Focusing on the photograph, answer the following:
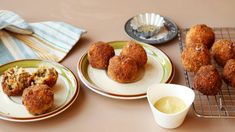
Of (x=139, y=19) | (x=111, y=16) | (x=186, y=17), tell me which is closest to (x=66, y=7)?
(x=111, y=16)

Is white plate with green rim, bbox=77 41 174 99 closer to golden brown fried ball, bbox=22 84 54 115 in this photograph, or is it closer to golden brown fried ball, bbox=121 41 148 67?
golden brown fried ball, bbox=121 41 148 67

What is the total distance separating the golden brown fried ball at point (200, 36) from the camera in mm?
1181

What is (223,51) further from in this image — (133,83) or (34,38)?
(34,38)

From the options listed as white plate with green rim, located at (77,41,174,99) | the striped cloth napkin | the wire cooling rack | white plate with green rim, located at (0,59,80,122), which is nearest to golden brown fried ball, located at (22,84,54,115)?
white plate with green rim, located at (0,59,80,122)

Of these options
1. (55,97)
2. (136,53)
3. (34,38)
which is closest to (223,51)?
(136,53)

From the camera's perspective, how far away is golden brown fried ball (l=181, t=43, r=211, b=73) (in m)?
1.08

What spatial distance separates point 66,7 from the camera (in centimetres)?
152

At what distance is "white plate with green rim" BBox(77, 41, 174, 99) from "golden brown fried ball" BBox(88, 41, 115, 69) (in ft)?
0.07

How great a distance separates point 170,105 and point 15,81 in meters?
0.43

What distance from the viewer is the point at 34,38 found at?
1.31 meters

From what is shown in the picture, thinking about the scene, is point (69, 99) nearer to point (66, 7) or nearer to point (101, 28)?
point (101, 28)

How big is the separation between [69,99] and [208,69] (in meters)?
0.39

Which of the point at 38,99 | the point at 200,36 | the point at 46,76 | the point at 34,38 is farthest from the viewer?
the point at 34,38

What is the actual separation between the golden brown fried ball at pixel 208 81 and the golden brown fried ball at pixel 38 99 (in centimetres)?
40
